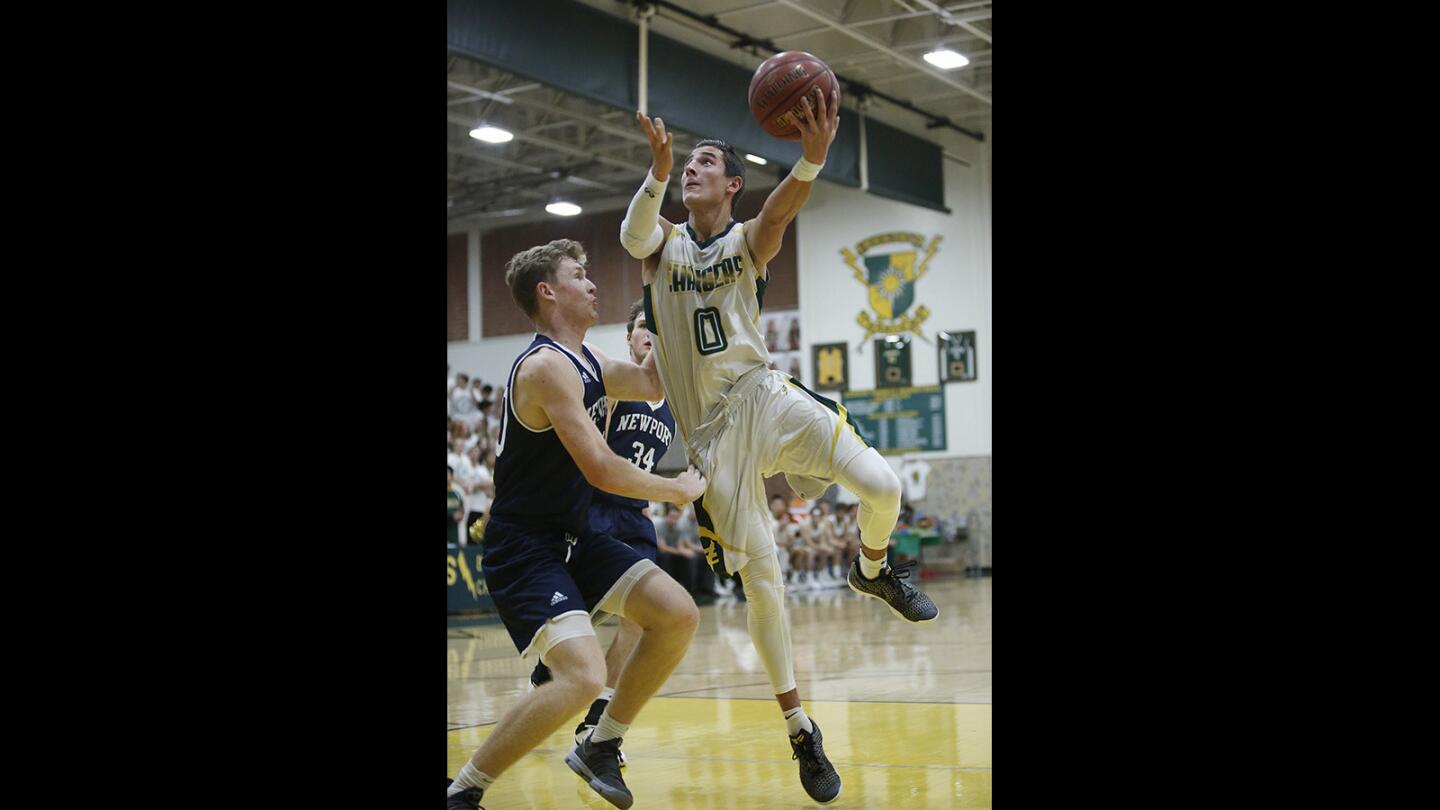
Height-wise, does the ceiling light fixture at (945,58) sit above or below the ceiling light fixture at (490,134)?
above

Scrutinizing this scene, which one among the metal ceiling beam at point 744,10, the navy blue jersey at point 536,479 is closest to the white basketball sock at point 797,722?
the navy blue jersey at point 536,479

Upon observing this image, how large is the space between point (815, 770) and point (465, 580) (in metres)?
9.18

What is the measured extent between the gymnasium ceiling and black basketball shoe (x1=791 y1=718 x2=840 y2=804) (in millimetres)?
8334

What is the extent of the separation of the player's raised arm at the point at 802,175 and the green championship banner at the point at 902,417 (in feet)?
51.7

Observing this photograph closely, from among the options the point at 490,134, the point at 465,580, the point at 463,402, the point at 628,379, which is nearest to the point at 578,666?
the point at 628,379

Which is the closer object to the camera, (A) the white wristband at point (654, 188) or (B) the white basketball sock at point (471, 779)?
(B) the white basketball sock at point (471, 779)

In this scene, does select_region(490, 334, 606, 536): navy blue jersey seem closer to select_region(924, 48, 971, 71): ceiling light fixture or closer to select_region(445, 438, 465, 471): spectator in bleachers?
select_region(445, 438, 465, 471): spectator in bleachers

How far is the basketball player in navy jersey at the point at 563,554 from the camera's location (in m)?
3.79

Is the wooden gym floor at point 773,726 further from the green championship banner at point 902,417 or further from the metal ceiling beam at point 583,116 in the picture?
the green championship banner at point 902,417

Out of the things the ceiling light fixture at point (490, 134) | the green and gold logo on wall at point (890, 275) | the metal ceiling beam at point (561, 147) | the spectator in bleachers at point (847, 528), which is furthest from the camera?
the green and gold logo on wall at point (890, 275)

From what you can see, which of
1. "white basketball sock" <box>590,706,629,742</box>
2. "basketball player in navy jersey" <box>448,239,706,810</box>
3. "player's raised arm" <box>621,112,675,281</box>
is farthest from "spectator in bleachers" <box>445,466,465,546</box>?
"white basketball sock" <box>590,706,629,742</box>

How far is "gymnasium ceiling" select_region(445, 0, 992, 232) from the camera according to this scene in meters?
14.4

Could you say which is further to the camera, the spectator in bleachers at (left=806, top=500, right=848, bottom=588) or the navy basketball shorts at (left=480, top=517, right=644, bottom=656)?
the spectator in bleachers at (left=806, top=500, right=848, bottom=588)
